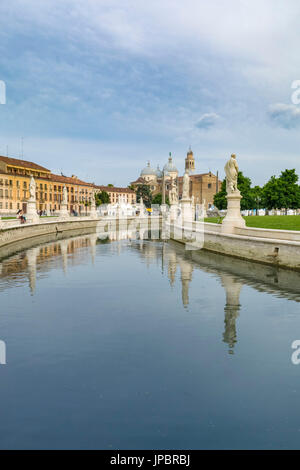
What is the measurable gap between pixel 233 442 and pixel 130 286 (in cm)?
843

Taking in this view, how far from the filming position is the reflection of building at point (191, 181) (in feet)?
519

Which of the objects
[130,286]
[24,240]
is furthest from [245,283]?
[24,240]

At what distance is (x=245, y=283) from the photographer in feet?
41.9

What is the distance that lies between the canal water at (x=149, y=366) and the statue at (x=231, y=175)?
8.95 meters

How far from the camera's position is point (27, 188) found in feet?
286

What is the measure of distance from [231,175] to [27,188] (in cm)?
7448

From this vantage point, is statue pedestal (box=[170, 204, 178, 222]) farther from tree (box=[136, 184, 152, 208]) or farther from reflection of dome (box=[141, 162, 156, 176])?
reflection of dome (box=[141, 162, 156, 176])

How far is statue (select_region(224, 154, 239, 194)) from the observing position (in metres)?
20.4

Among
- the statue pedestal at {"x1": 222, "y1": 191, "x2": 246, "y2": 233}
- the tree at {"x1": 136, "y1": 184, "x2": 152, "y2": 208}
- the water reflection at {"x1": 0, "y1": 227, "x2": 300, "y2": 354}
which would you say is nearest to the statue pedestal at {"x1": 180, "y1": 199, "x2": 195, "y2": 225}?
the water reflection at {"x1": 0, "y1": 227, "x2": 300, "y2": 354}

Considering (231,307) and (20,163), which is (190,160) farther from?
(231,307)

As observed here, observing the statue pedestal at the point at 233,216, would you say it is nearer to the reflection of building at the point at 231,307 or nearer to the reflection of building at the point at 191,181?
the reflection of building at the point at 231,307

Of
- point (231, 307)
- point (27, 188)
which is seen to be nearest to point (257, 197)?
point (27, 188)

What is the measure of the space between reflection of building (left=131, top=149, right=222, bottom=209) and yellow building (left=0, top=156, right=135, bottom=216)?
47415 mm
